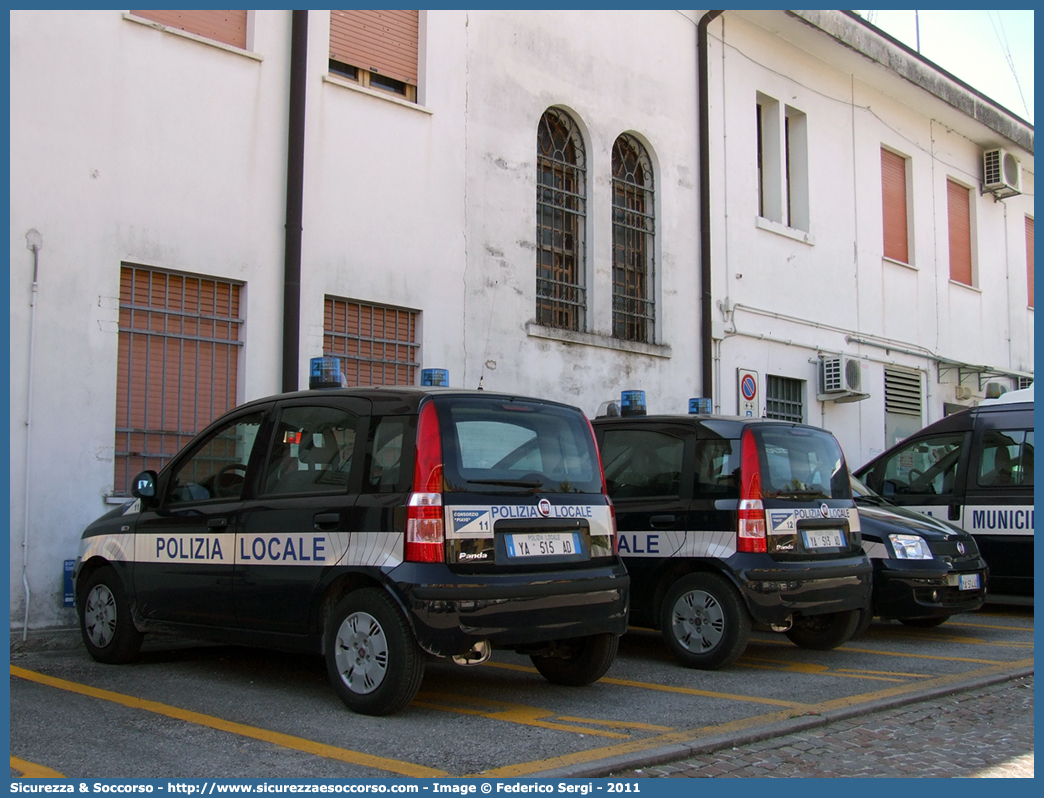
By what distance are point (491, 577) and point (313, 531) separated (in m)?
1.06

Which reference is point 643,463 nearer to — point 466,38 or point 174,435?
point 174,435

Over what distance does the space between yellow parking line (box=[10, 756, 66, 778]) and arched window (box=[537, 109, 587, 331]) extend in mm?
8044

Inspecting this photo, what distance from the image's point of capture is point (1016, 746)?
5266 millimetres

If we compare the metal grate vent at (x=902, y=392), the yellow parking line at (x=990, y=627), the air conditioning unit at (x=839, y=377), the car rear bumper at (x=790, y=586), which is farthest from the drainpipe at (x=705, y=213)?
the car rear bumper at (x=790, y=586)

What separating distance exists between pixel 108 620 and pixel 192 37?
16.0 feet

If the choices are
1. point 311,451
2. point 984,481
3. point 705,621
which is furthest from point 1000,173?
point 311,451

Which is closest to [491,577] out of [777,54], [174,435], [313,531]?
[313,531]

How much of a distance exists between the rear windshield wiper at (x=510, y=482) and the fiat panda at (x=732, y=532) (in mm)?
1862

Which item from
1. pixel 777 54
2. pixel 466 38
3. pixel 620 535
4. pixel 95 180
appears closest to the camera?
pixel 620 535

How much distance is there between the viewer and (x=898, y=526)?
893cm

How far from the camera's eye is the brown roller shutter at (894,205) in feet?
57.8

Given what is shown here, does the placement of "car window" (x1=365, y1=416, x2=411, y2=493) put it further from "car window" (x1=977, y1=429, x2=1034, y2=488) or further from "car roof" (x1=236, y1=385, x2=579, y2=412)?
"car window" (x1=977, y1=429, x2=1034, y2=488)

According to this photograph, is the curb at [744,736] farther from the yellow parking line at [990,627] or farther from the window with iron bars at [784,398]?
the window with iron bars at [784,398]

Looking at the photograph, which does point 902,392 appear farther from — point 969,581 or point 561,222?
point 969,581
